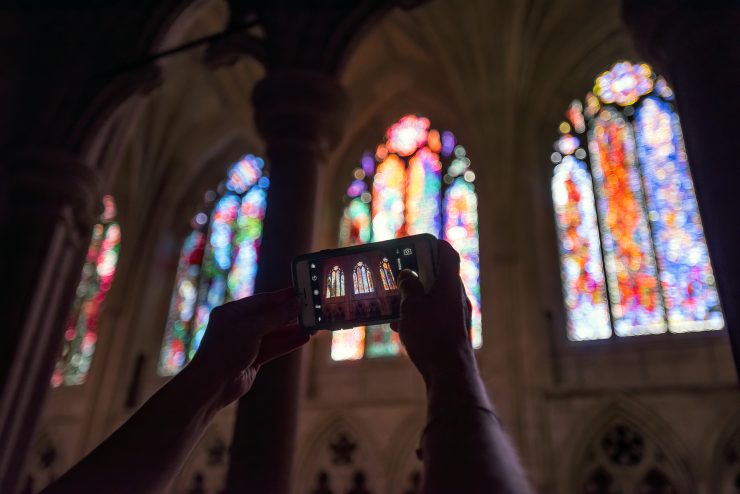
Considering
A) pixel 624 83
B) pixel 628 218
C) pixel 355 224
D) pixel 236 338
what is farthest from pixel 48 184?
pixel 624 83

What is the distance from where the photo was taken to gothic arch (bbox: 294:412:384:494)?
8500 millimetres

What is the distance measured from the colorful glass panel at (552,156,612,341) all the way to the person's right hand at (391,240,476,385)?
767 centimetres

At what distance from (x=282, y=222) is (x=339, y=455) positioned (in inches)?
215

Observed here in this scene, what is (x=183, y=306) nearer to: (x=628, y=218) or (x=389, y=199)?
(x=389, y=199)

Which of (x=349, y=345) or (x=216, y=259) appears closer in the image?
(x=349, y=345)

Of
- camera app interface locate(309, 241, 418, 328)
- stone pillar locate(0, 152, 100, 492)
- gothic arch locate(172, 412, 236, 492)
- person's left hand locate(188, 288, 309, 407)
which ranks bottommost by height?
gothic arch locate(172, 412, 236, 492)

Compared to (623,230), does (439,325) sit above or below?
below

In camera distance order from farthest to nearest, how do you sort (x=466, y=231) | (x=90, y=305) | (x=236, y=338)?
(x=90, y=305) < (x=466, y=231) < (x=236, y=338)

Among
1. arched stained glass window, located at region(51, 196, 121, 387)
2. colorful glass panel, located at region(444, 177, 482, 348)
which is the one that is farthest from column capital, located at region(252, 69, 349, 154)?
arched stained glass window, located at region(51, 196, 121, 387)

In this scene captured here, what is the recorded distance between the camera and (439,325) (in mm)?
1016

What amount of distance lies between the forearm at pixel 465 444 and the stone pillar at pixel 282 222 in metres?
2.61

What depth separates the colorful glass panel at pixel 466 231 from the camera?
29.7 ft

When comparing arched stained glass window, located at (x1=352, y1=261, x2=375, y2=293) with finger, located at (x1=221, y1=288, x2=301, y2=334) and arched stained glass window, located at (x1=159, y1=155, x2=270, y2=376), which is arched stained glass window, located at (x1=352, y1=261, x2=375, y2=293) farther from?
arched stained glass window, located at (x1=159, y1=155, x2=270, y2=376)

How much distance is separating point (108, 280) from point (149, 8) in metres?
6.82
